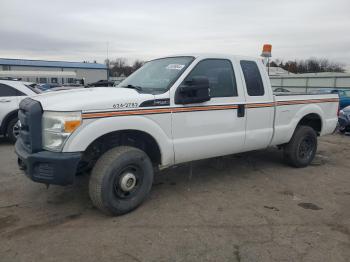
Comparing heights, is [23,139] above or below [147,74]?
below

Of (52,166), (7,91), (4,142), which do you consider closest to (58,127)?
(52,166)

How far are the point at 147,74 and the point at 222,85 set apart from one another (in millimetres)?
1122

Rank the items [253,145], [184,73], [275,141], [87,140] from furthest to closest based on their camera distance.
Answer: [275,141] → [253,145] → [184,73] → [87,140]

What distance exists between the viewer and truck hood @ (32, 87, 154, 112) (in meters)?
3.61

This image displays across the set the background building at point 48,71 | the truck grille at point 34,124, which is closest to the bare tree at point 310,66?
the background building at point 48,71

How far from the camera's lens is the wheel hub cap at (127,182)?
396cm

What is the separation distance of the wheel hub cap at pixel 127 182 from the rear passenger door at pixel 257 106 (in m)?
2.01

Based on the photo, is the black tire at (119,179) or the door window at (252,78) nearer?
the black tire at (119,179)

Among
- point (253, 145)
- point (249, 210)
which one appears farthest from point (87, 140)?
point (253, 145)

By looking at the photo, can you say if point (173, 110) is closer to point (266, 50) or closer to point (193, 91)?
point (193, 91)

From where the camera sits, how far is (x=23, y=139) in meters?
4.13

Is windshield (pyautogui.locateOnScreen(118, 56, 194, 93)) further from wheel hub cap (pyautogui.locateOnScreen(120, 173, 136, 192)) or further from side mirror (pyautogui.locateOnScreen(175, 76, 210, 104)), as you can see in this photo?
wheel hub cap (pyautogui.locateOnScreen(120, 173, 136, 192))

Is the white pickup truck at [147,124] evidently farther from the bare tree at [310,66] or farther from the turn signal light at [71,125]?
the bare tree at [310,66]

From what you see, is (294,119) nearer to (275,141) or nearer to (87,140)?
(275,141)
